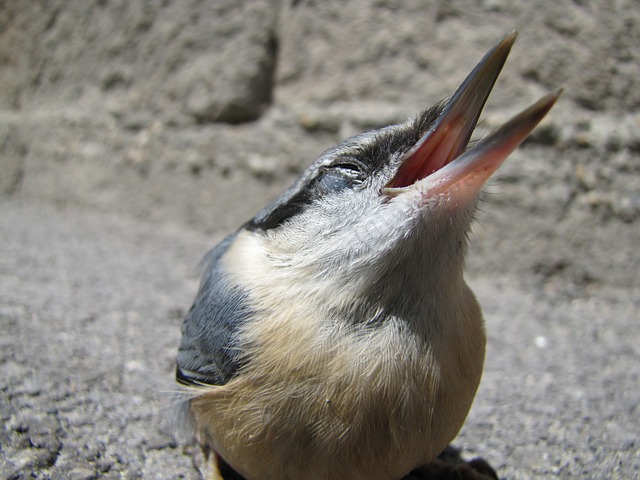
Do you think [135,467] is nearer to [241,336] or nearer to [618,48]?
[241,336]

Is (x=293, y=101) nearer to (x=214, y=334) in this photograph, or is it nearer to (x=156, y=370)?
(x=156, y=370)

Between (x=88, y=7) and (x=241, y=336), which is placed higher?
(x=88, y=7)

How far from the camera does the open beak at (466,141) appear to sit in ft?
4.30

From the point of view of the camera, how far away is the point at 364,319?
139cm

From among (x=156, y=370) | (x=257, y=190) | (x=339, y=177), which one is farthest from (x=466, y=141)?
(x=257, y=190)

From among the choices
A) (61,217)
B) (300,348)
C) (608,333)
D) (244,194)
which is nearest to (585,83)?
(608,333)

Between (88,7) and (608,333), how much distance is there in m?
4.90

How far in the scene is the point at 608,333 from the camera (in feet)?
9.70

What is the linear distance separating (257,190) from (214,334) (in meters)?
2.60

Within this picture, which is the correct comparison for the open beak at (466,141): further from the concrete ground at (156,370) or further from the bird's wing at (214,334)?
the concrete ground at (156,370)

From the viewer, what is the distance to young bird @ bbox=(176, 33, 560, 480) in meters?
1.30

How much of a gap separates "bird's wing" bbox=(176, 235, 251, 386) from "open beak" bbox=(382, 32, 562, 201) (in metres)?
0.55

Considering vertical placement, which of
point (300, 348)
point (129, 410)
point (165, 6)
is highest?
point (165, 6)

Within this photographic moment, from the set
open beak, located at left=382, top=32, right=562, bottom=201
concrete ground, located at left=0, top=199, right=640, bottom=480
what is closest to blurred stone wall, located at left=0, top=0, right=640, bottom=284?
concrete ground, located at left=0, top=199, right=640, bottom=480
